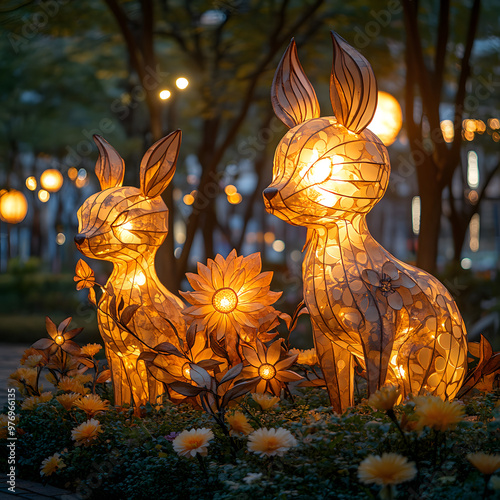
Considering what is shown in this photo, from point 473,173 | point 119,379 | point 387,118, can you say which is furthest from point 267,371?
point 473,173

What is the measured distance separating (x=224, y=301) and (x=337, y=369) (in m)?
0.78

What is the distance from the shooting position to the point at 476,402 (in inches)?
134

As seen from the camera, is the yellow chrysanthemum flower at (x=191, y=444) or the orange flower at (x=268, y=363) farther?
the orange flower at (x=268, y=363)

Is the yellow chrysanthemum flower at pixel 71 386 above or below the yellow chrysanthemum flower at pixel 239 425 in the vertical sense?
above

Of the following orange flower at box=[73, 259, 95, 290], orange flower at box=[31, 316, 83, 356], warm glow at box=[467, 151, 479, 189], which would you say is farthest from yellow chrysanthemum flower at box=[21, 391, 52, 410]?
warm glow at box=[467, 151, 479, 189]

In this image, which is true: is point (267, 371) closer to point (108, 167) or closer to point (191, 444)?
point (191, 444)

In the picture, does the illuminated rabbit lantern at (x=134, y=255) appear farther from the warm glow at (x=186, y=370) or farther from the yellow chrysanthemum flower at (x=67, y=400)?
the yellow chrysanthemum flower at (x=67, y=400)

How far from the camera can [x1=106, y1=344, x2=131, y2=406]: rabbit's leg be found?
3713 mm

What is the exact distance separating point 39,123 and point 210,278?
1755cm

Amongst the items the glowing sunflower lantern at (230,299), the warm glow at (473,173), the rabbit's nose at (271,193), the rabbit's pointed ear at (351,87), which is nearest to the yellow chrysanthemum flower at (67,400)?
the glowing sunflower lantern at (230,299)

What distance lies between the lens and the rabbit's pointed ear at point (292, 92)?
3.21 meters

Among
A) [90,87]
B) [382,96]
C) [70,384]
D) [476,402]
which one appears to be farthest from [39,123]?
[476,402]

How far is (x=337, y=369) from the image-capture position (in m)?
3.27

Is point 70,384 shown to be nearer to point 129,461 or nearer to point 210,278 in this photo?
point 129,461
